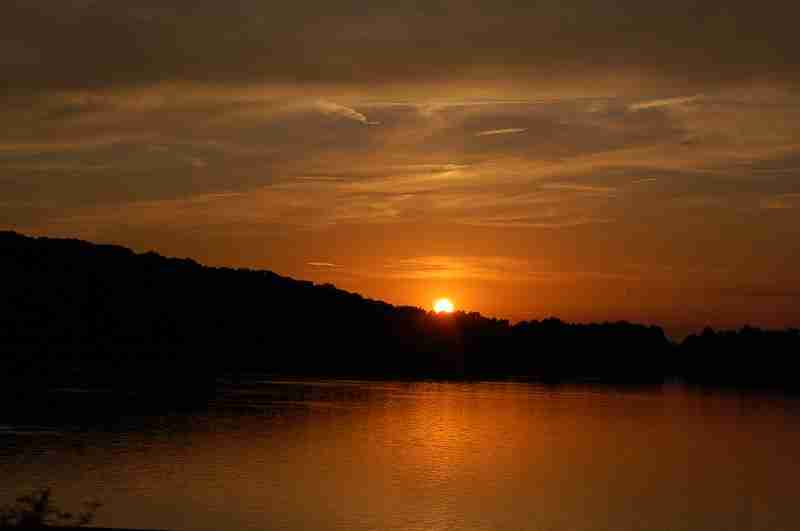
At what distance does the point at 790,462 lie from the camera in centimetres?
5306

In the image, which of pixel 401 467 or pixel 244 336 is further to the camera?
pixel 244 336

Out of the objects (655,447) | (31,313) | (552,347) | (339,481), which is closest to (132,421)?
(339,481)

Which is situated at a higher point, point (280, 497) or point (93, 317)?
point (93, 317)

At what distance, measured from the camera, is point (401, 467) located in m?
43.5

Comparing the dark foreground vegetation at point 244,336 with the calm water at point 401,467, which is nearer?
the calm water at point 401,467

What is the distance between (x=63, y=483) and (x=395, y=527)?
492 inches

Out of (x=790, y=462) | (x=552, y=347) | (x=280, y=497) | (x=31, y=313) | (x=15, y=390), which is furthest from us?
(x=552, y=347)

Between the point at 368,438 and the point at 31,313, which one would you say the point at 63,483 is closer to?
the point at 368,438

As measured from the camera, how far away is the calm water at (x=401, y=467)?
32625 millimetres

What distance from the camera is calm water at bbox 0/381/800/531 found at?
107ft

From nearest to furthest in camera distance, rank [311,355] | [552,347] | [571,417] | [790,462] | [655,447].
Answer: [790,462], [655,447], [571,417], [311,355], [552,347]

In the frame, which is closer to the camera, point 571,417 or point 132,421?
point 132,421

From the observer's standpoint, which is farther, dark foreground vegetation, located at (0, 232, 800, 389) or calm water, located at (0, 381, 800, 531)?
dark foreground vegetation, located at (0, 232, 800, 389)

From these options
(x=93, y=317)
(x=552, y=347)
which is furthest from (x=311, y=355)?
(x=552, y=347)
